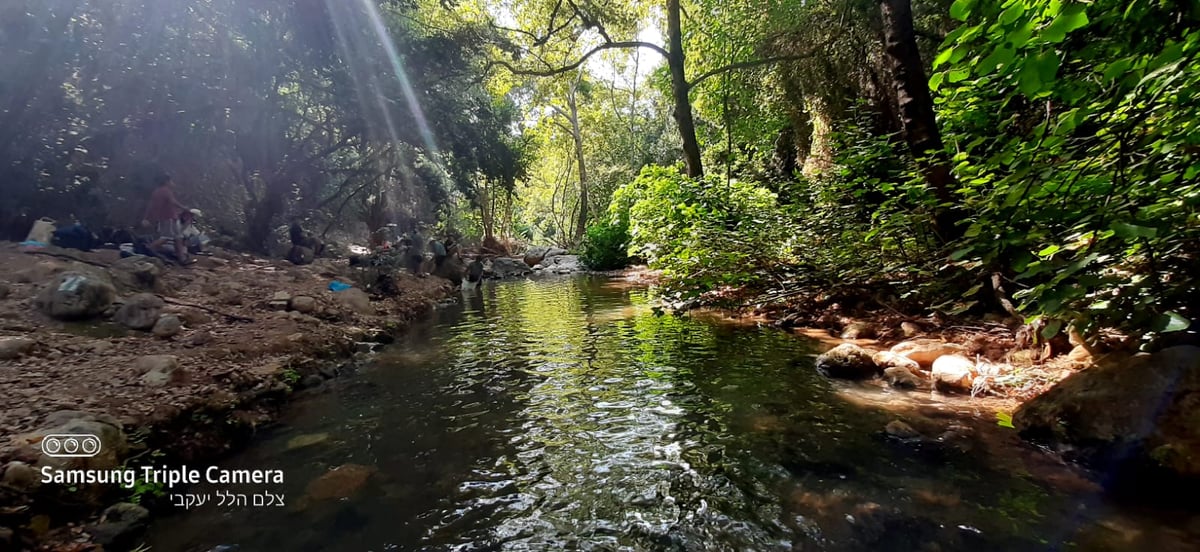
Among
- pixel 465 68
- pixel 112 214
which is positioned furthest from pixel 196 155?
pixel 465 68

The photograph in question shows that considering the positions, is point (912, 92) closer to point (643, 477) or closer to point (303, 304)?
point (643, 477)

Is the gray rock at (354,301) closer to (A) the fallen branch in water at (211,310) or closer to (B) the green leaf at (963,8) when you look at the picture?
(A) the fallen branch in water at (211,310)

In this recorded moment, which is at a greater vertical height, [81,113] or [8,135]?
[81,113]

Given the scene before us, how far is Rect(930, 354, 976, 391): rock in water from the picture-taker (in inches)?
183

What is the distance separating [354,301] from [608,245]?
1475 cm

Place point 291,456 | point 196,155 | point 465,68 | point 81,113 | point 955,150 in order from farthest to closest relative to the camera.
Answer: point 465,68 → point 196,155 → point 81,113 → point 955,150 → point 291,456

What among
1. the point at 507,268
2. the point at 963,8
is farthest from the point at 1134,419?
the point at 507,268

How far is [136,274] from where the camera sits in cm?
810

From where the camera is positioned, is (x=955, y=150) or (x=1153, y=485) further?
(x=955, y=150)

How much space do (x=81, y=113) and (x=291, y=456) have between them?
40.8 feet

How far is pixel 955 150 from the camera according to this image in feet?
18.4

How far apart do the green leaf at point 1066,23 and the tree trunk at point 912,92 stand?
426 cm

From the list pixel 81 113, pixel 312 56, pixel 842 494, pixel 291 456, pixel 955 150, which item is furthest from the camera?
pixel 312 56

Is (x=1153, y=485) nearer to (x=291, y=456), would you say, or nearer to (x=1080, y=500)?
(x=1080, y=500)
